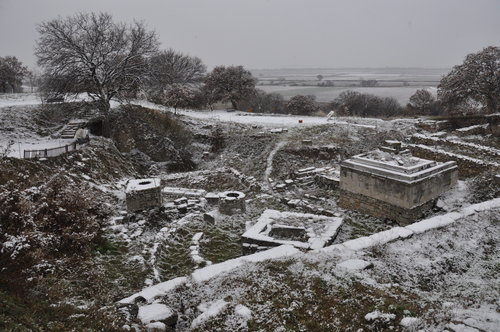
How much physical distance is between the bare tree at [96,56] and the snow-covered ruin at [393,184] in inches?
511

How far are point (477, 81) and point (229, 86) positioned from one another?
17707 mm

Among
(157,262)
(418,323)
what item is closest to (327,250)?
(418,323)

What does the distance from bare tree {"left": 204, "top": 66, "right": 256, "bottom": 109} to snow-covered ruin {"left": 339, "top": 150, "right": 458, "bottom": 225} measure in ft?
54.7

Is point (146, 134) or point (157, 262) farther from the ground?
point (146, 134)

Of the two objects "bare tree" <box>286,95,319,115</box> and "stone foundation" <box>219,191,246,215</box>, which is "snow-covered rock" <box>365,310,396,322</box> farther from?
"bare tree" <box>286,95,319,115</box>

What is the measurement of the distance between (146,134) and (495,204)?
16.9 metres

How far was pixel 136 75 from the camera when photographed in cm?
1816

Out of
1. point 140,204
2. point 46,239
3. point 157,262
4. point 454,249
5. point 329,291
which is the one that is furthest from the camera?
point 140,204

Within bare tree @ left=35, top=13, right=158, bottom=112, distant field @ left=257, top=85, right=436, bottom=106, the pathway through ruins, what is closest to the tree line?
bare tree @ left=35, top=13, right=158, bottom=112

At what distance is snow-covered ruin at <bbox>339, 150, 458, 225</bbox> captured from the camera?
10.1 m

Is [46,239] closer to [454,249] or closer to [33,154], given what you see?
[33,154]

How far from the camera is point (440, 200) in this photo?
36.7ft

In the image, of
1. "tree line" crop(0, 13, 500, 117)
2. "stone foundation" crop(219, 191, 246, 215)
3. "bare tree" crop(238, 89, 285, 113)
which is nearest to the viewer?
"stone foundation" crop(219, 191, 246, 215)

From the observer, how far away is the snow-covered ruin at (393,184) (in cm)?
1008
